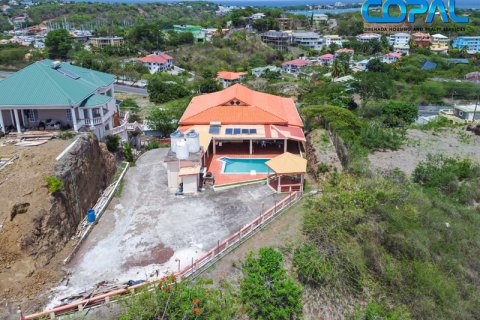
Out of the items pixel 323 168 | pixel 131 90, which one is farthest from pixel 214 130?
pixel 131 90

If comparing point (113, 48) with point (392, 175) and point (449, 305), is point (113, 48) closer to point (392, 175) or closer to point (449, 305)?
point (392, 175)

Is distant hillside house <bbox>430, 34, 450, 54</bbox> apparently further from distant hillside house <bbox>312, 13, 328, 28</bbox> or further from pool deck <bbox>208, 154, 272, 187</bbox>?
pool deck <bbox>208, 154, 272, 187</bbox>

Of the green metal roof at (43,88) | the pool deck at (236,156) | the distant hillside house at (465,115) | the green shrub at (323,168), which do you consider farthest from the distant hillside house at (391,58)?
the green metal roof at (43,88)

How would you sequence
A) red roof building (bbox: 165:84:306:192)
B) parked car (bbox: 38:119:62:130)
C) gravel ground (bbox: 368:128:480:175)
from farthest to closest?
gravel ground (bbox: 368:128:480:175) → parked car (bbox: 38:119:62:130) → red roof building (bbox: 165:84:306:192)

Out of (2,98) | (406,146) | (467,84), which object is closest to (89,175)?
(2,98)

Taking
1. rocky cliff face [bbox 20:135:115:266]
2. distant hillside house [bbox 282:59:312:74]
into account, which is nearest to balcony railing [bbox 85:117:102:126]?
rocky cliff face [bbox 20:135:115:266]

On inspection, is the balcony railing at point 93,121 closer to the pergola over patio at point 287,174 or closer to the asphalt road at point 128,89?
the pergola over patio at point 287,174
